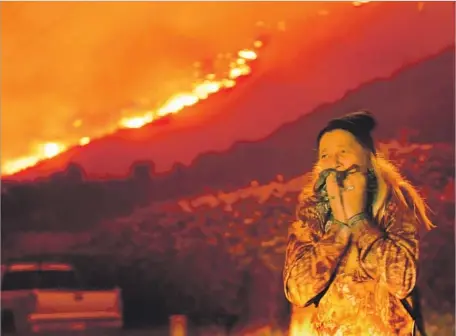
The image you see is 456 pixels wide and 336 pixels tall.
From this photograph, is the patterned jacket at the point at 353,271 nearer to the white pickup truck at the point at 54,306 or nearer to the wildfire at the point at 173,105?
the wildfire at the point at 173,105

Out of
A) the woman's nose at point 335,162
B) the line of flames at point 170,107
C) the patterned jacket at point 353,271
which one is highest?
the line of flames at point 170,107

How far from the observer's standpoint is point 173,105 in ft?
8.59

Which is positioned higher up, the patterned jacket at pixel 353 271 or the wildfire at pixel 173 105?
the wildfire at pixel 173 105

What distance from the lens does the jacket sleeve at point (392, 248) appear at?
2559 millimetres

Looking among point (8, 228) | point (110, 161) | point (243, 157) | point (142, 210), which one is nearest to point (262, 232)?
point (243, 157)

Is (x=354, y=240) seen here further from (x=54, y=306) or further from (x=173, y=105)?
(x=54, y=306)

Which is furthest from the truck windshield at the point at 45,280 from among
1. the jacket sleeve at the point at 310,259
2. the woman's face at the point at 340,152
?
the woman's face at the point at 340,152

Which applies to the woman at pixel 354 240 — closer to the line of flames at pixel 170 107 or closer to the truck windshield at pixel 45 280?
the line of flames at pixel 170 107

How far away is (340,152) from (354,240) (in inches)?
14.1

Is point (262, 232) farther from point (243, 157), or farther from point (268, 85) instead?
point (268, 85)

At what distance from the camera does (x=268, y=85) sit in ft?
8.66

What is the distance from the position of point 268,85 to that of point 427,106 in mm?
659

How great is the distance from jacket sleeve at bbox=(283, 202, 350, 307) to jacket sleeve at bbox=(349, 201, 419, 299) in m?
0.08

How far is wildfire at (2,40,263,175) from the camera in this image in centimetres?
258
